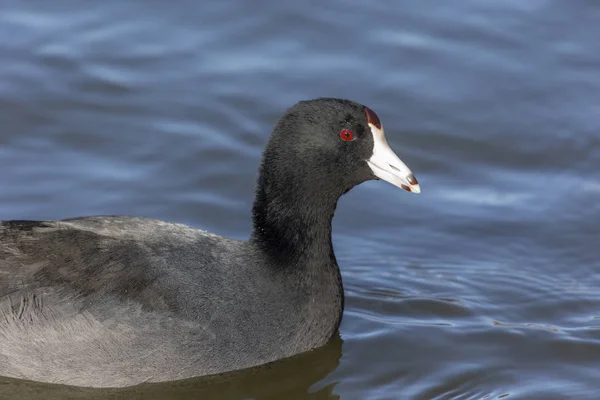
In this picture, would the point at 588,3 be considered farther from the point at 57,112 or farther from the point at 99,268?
the point at 99,268

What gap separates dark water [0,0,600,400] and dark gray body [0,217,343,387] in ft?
0.69

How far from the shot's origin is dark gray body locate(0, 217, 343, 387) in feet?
20.2

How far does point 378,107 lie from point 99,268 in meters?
4.07

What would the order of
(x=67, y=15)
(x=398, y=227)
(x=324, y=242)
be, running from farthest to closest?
(x=67, y=15) → (x=398, y=227) → (x=324, y=242)

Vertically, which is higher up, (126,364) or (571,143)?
(571,143)

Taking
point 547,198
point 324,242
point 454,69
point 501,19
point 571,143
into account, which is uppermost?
point 501,19

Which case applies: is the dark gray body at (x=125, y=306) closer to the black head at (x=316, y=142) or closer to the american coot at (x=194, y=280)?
the american coot at (x=194, y=280)

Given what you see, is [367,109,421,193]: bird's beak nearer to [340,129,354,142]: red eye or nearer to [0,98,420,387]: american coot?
[0,98,420,387]: american coot

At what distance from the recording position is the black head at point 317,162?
6.67 metres

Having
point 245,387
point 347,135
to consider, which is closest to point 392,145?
point 347,135

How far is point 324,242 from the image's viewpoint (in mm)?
6914

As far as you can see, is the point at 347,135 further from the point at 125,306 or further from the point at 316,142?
the point at 125,306

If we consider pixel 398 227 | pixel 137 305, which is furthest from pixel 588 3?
pixel 137 305

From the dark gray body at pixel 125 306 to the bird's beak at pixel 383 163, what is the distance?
969mm
